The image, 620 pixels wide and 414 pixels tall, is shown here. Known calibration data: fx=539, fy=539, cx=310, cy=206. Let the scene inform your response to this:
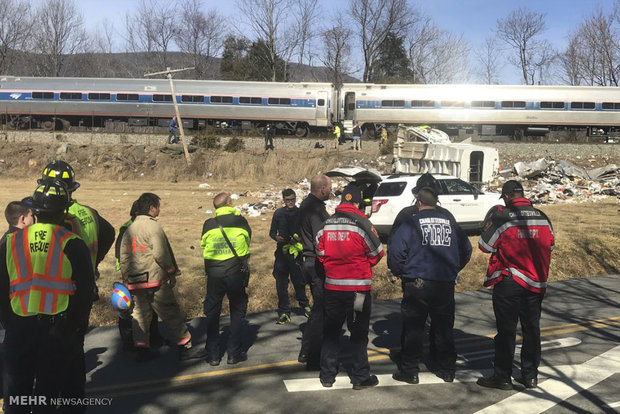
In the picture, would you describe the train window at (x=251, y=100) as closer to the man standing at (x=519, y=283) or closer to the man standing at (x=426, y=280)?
the man standing at (x=426, y=280)

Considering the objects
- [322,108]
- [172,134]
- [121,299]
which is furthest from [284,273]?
[322,108]

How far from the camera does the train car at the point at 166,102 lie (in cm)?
3422

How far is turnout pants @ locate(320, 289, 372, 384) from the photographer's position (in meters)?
5.14

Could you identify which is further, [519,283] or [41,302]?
[519,283]

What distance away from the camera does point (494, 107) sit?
33562 millimetres

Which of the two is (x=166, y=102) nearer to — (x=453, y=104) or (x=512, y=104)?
(x=453, y=104)

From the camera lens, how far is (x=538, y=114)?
33375 mm

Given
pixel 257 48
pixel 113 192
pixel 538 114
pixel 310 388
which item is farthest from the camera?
pixel 257 48

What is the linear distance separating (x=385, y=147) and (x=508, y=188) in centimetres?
2320

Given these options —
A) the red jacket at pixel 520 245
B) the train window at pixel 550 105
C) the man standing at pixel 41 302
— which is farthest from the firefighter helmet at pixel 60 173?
the train window at pixel 550 105

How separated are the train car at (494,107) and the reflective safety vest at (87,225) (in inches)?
1200

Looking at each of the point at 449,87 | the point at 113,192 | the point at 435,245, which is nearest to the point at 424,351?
the point at 435,245

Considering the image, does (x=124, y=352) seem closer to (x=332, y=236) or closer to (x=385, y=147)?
(x=332, y=236)

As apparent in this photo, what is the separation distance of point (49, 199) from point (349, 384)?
10.5 ft
